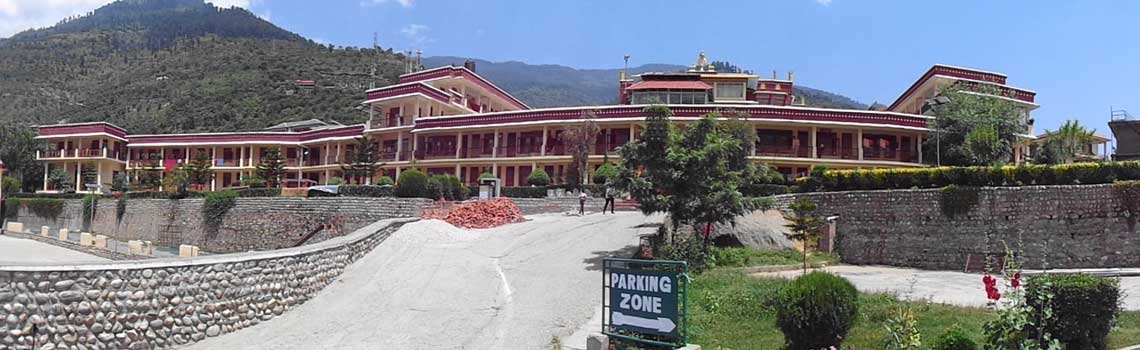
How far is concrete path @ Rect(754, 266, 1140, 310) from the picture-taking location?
43.7 ft

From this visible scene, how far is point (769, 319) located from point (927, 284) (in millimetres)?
7152

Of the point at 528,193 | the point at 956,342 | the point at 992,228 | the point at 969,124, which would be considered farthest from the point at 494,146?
the point at 956,342

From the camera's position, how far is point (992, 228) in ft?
67.9

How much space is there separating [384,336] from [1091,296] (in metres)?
9.68

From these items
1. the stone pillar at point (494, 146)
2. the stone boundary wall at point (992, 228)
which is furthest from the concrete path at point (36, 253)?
the stone boundary wall at point (992, 228)

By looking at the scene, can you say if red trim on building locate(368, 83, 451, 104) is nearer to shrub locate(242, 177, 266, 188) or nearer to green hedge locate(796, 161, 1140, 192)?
shrub locate(242, 177, 266, 188)

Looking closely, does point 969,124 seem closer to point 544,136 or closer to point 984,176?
point 984,176

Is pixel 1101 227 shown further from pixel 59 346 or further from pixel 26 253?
pixel 26 253

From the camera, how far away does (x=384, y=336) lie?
12203 mm

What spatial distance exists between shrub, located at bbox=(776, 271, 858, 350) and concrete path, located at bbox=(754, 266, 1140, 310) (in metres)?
4.30

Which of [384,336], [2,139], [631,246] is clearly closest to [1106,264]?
[631,246]

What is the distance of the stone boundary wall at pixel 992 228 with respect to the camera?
1928cm

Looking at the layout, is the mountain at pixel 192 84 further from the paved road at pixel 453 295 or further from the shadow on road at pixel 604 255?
the shadow on road at pixel 604 255

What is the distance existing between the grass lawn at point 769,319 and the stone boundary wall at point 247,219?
62.4 feet
